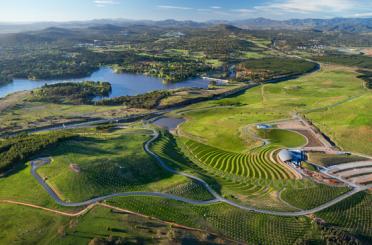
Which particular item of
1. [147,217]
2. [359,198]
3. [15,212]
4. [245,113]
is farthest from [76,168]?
[245,113]

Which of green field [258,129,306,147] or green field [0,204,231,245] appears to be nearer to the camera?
green field [0,204,231,245]

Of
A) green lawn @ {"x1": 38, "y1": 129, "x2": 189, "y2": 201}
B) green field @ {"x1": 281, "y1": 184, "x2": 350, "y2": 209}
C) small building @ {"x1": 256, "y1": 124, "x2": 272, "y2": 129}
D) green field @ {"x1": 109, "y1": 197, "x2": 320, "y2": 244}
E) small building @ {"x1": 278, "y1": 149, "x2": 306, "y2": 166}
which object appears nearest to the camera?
green field @ {"x1": 109, "y1": 197, "x2": 320, "y2": 244}

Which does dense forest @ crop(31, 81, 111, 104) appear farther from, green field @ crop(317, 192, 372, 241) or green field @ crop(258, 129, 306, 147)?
green field @ crop(317, 192, 372, 241)

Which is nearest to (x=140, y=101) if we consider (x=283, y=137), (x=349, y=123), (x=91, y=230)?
(x=283, y=137)

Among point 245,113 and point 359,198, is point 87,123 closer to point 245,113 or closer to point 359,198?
point 245,113

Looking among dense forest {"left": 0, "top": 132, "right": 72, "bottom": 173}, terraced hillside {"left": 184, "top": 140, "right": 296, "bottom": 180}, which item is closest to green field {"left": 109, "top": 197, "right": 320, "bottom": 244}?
terraced hillside {"left": 184, "top": 140, "right": 296, "bottom": 180}

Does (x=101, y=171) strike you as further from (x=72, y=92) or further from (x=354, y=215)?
(x=72, y=92)

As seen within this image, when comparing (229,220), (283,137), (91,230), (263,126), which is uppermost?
(263,126)
